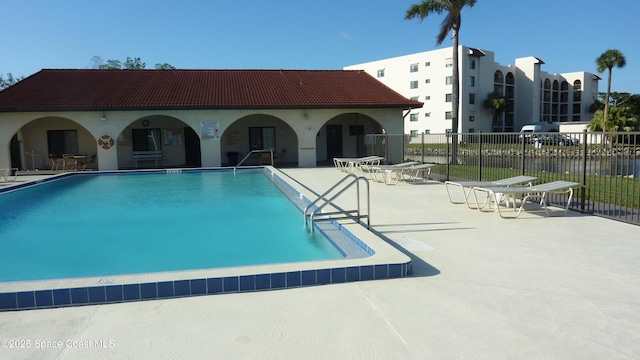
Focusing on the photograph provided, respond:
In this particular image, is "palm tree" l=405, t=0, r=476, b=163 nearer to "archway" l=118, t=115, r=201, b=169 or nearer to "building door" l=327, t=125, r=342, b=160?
"building door" l=327, t=125, r=342, b=160

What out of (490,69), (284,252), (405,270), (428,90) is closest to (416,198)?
(284,252)

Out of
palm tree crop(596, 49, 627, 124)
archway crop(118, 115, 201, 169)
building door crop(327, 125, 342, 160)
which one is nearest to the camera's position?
archway crop(118, 115, 201, 169)

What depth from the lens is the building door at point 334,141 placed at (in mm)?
25688

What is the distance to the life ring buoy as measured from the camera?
2006cm

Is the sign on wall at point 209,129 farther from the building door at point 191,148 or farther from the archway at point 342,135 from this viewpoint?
the archway at point 342,135

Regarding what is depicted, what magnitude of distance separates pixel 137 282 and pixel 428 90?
5721cm

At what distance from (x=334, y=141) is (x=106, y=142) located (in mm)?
11598

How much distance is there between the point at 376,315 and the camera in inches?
154

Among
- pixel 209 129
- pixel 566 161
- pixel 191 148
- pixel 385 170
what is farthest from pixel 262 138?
pixel 566 161

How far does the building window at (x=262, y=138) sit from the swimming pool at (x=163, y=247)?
29.3 feet

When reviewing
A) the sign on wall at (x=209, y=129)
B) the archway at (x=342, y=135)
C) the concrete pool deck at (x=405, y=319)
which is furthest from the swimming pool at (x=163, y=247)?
the archway at (x=342, y=135)

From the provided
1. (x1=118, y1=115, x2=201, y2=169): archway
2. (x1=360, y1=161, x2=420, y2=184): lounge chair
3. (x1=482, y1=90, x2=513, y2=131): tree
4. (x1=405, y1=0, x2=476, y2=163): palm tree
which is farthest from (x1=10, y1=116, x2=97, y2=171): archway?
(x1=482, y1=90, x2=513, y2=131): tree

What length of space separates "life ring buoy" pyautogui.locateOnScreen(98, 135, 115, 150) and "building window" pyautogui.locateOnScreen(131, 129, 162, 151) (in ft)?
9.79

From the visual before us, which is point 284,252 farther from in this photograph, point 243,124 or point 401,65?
point 401,65
